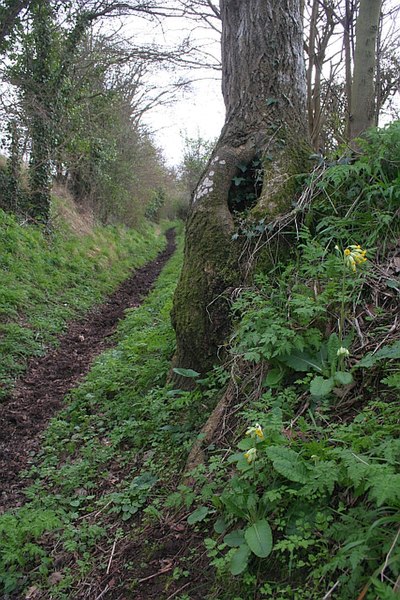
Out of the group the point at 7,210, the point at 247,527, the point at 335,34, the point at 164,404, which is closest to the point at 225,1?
the point at 335,34

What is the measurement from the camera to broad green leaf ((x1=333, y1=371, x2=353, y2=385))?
2229 mm

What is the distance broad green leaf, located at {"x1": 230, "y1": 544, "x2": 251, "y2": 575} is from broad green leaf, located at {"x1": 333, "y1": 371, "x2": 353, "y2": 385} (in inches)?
35.3

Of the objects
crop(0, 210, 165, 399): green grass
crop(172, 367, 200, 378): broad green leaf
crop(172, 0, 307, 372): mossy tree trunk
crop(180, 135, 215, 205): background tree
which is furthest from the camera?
crop(180, 135, 215, 205): background tree

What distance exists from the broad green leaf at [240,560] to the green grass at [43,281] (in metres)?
3.76

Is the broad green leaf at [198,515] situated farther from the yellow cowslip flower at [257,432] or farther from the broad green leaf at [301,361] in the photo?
the broad green leaf at [301,361]

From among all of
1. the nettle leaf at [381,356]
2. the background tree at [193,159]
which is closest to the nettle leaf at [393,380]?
the nettle leaf at [381,356]

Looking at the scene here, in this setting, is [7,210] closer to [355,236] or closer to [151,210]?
[355,236]

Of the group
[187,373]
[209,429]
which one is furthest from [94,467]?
[209,429]

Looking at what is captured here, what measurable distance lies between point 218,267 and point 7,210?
8657mm

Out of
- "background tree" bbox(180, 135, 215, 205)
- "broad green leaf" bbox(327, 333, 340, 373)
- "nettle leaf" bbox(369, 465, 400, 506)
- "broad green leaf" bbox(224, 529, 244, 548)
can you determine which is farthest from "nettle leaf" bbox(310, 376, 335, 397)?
"background tree" bbox(180, 135, 215, 205)

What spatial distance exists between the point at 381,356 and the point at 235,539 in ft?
3.77

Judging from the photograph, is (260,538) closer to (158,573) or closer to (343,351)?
(158,573)

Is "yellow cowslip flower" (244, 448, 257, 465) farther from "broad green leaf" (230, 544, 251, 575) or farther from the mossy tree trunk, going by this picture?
the mossy tree trunk

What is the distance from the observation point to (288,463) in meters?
1.94
